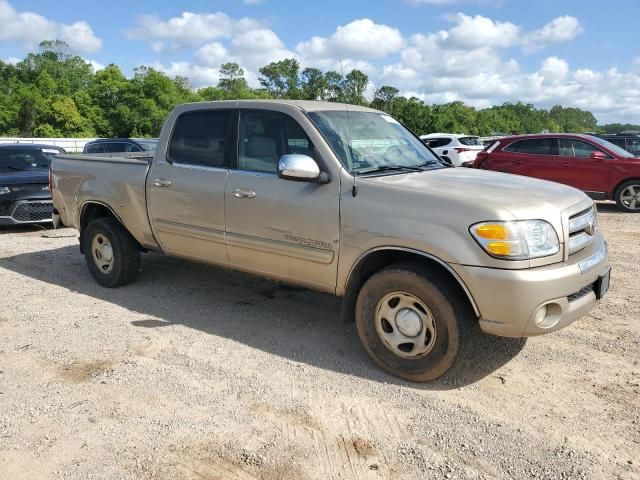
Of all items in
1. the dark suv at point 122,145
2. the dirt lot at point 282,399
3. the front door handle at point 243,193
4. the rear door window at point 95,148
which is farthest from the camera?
the rear door window at point 95,148

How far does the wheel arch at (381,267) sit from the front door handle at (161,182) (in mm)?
2112

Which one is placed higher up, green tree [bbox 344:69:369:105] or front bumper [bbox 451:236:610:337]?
green tree [bbox 344:69:369:105]

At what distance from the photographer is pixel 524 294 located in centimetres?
328

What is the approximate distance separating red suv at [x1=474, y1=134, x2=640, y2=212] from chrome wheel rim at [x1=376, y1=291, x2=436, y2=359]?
9.27 metres

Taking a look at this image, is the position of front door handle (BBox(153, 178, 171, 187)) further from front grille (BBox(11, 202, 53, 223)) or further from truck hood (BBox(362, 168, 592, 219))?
front grille (BBox(11, 202, 53, 223))

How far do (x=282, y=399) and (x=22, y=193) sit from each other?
768 cm

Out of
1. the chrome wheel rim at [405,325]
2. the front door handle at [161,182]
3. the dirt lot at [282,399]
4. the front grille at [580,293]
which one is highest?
the front door handle at [161,182]

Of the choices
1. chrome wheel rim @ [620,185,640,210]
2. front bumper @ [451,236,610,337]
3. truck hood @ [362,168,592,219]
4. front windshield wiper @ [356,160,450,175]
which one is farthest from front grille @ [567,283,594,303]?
chrome wheel rim @ [620,185,640,210]

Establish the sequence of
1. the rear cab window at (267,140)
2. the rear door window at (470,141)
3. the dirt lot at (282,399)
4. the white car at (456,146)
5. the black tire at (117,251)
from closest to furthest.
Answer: the dirt lot at (282,399)
the rear cab window at (267,140)
the black tire at (117,251)
the white car at (456,146)
the rear door window at (470,141)

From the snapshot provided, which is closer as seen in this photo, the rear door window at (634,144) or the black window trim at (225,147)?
the black window trim at (225,147)

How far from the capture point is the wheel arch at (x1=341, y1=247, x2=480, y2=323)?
11.4 ft

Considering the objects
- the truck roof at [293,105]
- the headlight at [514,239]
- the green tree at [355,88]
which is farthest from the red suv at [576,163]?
the headlight at [514,239]

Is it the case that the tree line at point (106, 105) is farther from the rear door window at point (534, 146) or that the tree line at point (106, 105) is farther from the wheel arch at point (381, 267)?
the wheel arch at point (381, 267)

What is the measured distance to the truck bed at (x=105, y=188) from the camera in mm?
5438
